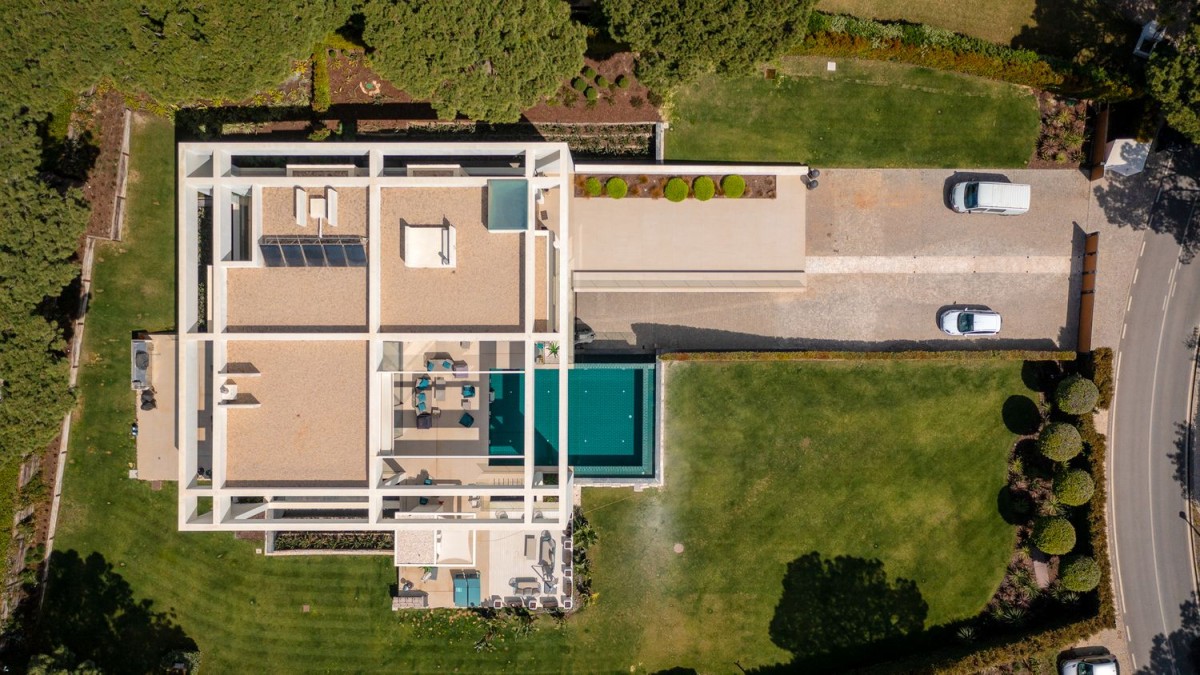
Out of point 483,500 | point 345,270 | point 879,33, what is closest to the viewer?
point 345,270

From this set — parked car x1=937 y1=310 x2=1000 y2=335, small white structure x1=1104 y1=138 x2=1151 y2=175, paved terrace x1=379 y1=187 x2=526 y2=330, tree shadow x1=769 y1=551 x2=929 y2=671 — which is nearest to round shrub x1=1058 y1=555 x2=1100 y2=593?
tree shadow x1=769 y1=551 x2=929 y2=671

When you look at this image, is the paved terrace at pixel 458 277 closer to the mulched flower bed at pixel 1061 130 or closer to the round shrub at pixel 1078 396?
the round shrub at pixel 1078 396

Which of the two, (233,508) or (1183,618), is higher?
(233,508)

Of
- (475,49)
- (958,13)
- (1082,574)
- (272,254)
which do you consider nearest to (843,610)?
(1082,574)

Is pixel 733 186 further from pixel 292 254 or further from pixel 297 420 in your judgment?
pixel 297 420

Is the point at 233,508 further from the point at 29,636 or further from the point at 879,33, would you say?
the point at 879,33

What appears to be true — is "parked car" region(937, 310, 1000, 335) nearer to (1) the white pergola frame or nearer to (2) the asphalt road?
(2) the asphalt road

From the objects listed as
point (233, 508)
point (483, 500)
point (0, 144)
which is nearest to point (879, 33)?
point (483, 500)
